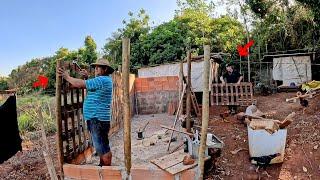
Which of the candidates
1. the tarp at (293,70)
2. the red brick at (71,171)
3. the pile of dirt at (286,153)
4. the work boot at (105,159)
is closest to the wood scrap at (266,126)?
the pile of dirt at (286,153)

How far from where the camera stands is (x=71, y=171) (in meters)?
4.60

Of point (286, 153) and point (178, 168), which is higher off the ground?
point (178, 168)

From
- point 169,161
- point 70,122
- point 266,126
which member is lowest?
point 169,161

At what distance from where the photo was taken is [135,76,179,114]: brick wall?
36.7 feet

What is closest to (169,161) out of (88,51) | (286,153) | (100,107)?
(100,107)

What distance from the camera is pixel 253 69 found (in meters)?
17.5

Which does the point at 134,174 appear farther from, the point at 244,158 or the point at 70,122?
the point at 244,158

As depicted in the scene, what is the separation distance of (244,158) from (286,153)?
2.60ft

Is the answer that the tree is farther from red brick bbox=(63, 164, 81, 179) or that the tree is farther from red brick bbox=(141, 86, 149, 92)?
red brick bbox=(63, 164, 81, 179)

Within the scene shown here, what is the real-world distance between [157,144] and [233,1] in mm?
16047

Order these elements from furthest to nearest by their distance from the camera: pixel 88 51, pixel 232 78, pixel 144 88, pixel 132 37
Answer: pixel 88 51 < pixel 132 37 < pixel 144 88 < pixel 232 78

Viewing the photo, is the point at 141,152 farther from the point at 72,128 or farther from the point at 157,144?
the point at 72,128

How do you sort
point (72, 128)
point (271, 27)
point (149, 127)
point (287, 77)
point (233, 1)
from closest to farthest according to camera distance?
point (72, 128) → point (149, 127) → point (287, 77) → point (271, 27) → point (233, 1)

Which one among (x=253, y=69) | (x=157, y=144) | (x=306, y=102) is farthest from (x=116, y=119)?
(x=253, y=69)
